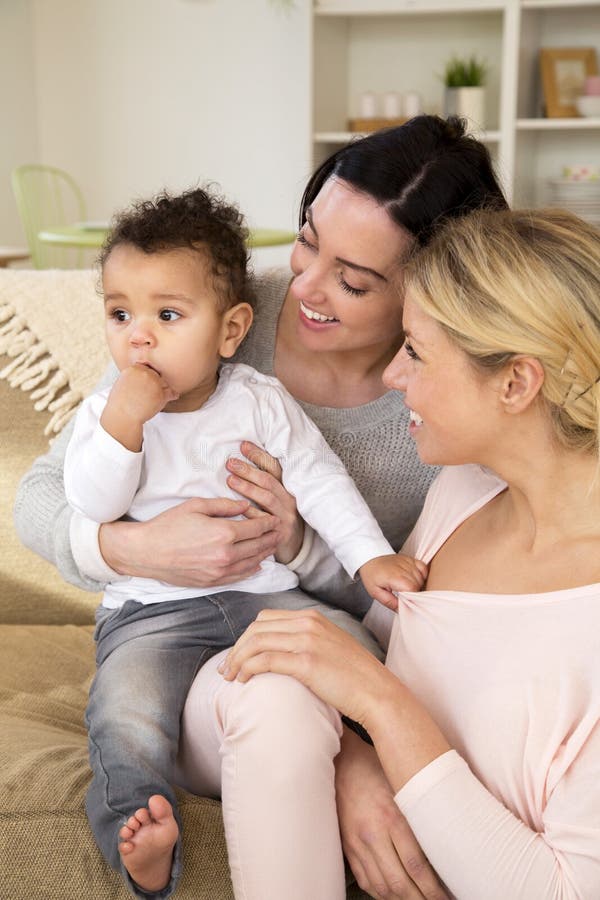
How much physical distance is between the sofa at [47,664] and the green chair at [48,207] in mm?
3227

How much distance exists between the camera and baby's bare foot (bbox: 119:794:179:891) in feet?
3.47

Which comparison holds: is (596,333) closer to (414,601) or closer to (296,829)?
(414,601)

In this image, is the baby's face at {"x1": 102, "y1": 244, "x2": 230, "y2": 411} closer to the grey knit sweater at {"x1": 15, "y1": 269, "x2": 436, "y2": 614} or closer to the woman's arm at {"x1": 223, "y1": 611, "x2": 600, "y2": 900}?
the grey knit sweater at {"x1": 15, "y1": 269, "x2": 436, "y2": 614}

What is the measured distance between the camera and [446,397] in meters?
1.18

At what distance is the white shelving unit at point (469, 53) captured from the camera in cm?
427

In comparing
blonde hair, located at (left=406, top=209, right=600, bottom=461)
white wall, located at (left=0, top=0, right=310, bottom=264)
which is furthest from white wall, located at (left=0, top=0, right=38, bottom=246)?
blonde hair, located at (left=406, top=209, right=600, bottom=461)

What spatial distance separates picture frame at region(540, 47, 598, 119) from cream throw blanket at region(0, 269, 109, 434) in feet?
10.2

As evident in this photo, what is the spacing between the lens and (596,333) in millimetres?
1099

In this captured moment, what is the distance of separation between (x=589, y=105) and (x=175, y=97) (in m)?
2.12

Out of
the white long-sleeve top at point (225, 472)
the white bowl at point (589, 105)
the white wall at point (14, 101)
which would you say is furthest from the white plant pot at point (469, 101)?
Result: the white long-sleeve top at point (225, 472)

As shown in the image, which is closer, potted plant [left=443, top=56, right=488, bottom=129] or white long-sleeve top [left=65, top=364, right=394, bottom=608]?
white long-sleeve top [left=65, top=364, right=394, bottom=608]

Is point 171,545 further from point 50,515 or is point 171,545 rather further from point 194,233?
point 194,233

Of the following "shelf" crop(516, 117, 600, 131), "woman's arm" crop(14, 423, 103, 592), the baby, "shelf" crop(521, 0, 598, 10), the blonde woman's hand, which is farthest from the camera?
"shelf" crop(516, 117, 600, 131)

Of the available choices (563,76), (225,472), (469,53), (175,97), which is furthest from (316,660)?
(175,97)
